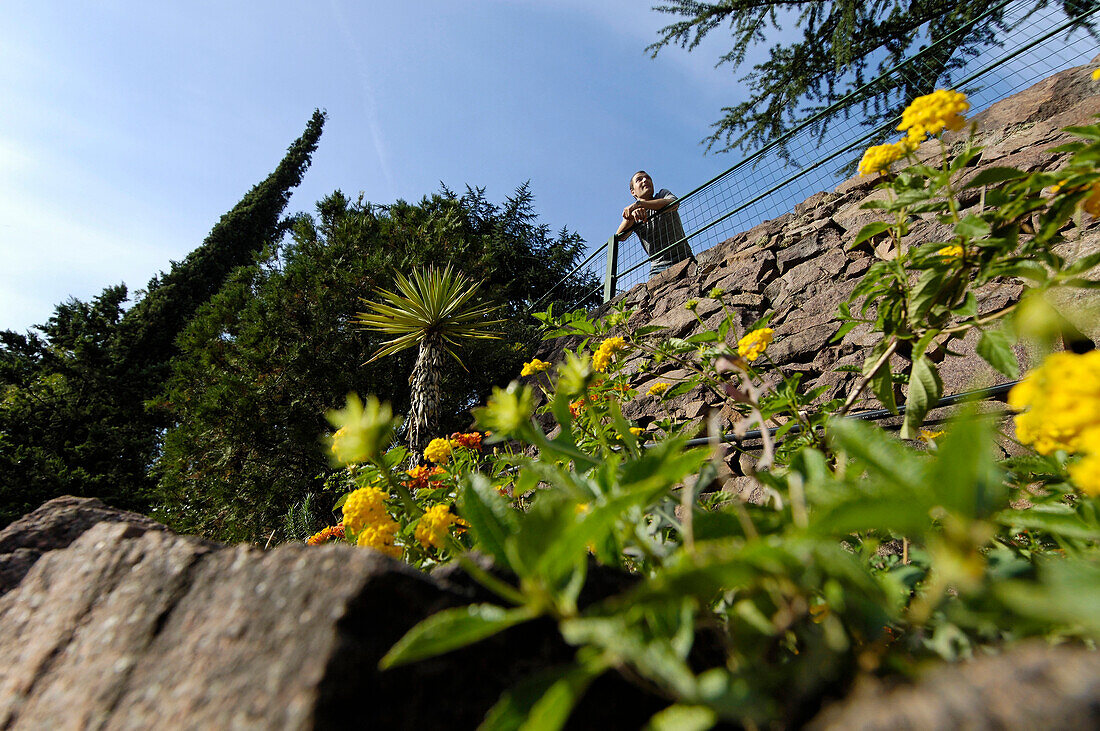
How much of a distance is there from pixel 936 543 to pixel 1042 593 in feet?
0.15

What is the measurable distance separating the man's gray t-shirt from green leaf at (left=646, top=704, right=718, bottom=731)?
4842 mm

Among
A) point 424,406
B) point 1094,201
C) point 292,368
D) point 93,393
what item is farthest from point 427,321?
point 93,393

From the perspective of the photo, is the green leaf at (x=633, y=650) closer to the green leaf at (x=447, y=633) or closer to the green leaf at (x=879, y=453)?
the green leaf at (x=447, y=633)

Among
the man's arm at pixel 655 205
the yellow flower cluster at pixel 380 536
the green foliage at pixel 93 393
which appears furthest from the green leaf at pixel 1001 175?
the green foliage at pixel 93 393

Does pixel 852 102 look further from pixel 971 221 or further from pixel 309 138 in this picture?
pixel 309 138

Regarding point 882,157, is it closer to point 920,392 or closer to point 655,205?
point 920,392

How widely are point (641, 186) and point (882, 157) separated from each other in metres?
4.88

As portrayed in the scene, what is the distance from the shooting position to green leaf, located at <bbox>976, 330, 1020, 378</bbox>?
2.43 ft

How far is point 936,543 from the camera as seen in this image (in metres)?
0.29

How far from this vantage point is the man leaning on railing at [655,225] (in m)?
4.99

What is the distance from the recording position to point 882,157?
1.03 meters

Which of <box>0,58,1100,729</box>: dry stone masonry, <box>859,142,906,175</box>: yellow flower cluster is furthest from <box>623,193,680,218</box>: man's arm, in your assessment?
<box>0,58,1100,729</box>: dry stone masonry

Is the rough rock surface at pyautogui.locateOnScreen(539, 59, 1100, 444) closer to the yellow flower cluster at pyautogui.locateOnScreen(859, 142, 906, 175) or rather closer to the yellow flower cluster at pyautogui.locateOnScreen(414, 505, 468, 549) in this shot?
the yellow flower cluster at pyautogui.locateOnScreen(859, 142, 906, 175)

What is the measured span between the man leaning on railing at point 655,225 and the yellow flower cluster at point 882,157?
3.84 m
